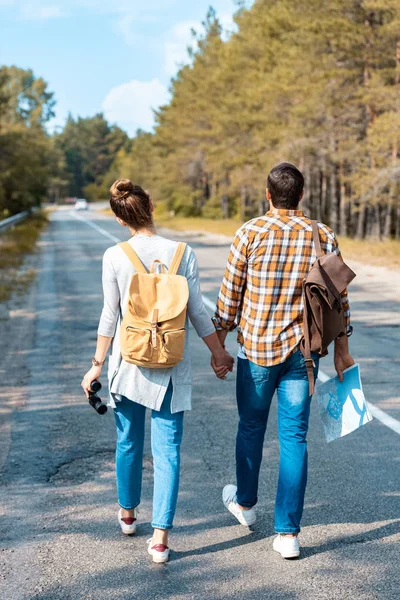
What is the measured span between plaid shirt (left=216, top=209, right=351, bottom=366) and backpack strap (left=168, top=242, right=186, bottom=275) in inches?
10.8

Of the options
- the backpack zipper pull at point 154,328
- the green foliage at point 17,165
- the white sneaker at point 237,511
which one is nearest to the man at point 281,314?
the white sneaker at point 237,511

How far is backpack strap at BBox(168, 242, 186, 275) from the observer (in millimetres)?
3930

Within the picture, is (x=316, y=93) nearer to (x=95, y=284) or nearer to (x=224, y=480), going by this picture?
(x=95, y=284)

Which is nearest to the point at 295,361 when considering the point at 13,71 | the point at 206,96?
the point at 206,96

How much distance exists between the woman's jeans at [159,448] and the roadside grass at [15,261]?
1113cm

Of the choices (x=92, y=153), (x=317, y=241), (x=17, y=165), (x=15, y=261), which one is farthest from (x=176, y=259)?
(x=92, y=153)

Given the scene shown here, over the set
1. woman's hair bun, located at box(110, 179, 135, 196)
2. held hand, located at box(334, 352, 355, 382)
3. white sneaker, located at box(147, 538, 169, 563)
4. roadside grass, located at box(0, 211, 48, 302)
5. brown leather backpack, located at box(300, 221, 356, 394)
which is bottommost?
roadside grass, located at box(0, 211, 48, 302)

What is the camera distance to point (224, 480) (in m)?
5.09

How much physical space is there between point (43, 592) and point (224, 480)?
1.73 meters

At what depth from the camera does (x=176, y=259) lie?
395 centimetres

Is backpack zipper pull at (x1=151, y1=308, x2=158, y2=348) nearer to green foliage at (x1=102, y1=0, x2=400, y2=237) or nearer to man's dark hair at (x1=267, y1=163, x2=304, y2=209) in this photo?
man's dark hair at (x1=267, y1=163, x2=304, y2=209)

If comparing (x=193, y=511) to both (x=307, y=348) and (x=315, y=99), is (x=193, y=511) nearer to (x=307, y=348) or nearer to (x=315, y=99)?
(x=307, y=348)

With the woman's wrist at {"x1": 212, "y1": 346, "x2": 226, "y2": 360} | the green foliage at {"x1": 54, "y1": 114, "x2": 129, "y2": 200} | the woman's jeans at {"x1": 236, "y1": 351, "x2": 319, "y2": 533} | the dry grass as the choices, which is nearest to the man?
the woman's jeans at {"x1": 236, "y1": 351, "x2": 319, "y2": 533}

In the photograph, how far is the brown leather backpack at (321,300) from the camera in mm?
3865
